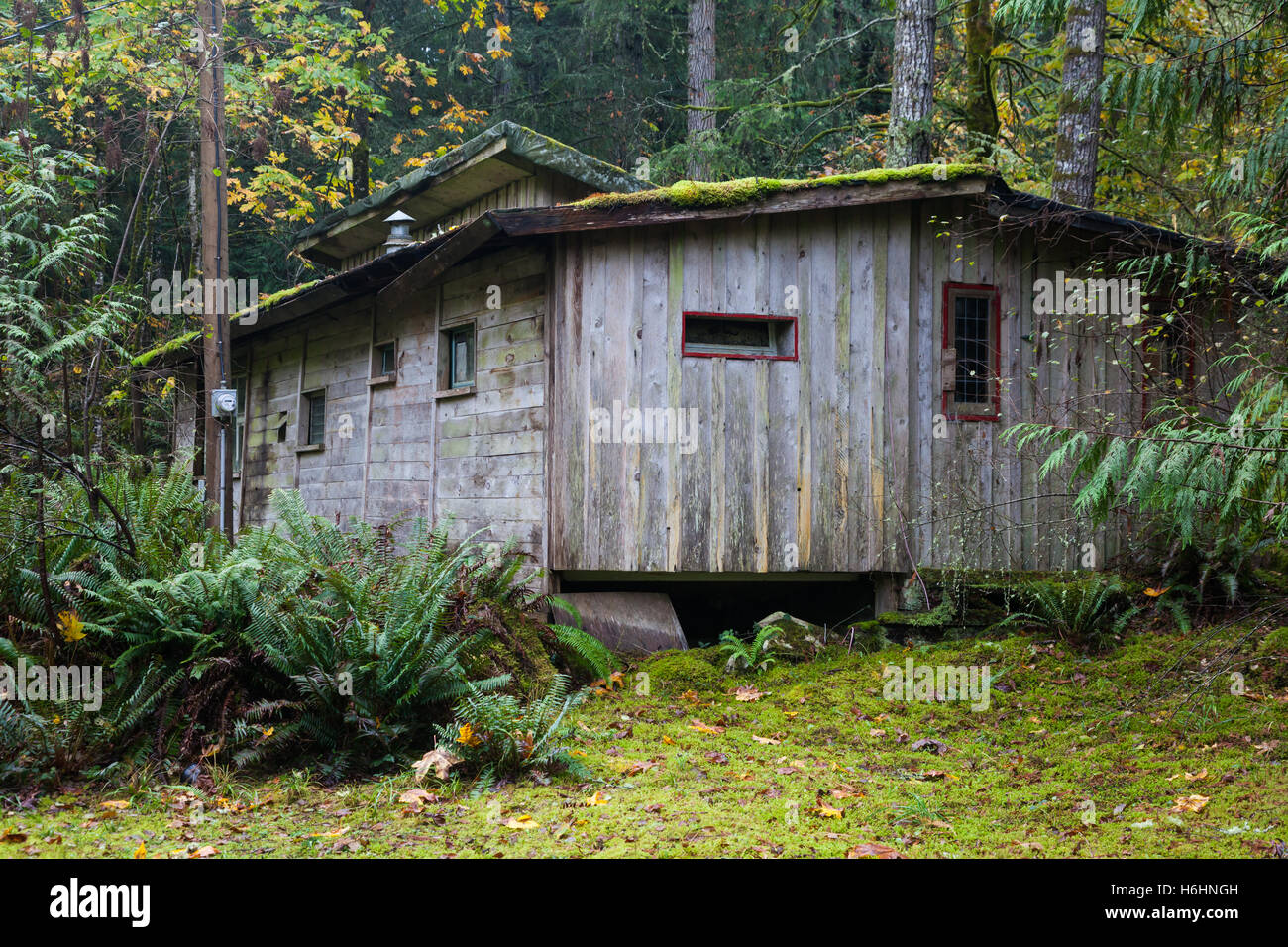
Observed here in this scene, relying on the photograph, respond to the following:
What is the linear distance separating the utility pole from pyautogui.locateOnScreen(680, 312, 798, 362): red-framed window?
186 inches

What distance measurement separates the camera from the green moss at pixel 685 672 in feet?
26.6

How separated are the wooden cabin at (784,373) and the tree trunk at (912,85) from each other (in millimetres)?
3207

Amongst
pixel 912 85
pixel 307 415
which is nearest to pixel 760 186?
pixel 912 85

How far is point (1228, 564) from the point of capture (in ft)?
28.3

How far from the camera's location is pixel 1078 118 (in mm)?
11789

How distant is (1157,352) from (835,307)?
365cm

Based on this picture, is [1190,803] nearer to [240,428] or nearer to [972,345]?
[972,345]

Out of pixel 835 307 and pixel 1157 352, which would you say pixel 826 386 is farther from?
pixel 1157 352

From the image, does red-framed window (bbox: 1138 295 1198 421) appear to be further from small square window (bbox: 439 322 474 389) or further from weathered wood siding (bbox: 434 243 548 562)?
small square window (bbox: 439 322 474 389)

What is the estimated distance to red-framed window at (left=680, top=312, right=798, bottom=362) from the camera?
9031 mm

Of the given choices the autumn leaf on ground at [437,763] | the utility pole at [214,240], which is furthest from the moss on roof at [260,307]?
the autumn leaf on ground at [437,763]

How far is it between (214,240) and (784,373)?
20.2 feet

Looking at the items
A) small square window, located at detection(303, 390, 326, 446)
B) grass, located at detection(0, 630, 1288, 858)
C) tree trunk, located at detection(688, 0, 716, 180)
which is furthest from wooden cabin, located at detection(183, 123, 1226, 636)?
tree trunk, located at detection(688, 0, 716, 180)
